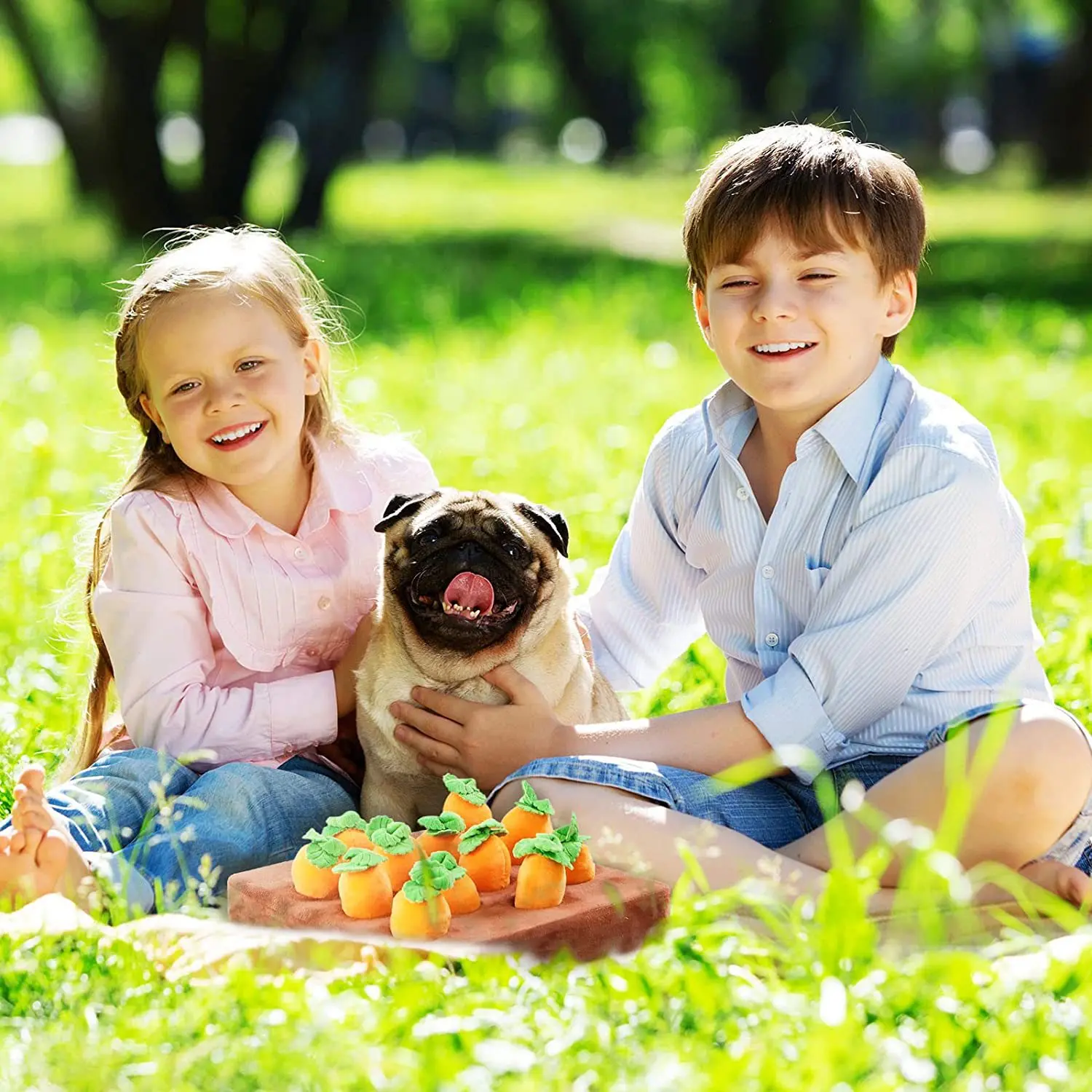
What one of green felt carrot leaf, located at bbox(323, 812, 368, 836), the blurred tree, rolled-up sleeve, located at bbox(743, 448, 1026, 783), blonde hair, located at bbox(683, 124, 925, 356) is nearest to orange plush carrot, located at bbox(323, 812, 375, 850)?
green felt carrot leaf, located at bbox(323, 812, 368, 836)

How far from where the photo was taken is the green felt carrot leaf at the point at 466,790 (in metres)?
3.05

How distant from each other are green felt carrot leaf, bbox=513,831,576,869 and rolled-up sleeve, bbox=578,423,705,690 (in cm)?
98

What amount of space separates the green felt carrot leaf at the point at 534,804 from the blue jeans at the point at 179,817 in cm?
56

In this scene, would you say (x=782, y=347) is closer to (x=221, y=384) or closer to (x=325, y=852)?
(x=221, y=384)

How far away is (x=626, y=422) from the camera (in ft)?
24.0

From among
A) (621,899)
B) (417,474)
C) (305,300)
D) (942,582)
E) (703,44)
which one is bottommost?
(621,899)

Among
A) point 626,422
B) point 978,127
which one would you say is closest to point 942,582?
point 626,422

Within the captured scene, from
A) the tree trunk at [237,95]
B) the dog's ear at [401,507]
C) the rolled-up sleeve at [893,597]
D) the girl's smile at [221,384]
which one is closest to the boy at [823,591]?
the rolled-up sleeve at [893,597]

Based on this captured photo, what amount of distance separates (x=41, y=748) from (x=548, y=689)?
133 cm

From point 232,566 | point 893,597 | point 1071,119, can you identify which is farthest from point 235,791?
point 1071,119

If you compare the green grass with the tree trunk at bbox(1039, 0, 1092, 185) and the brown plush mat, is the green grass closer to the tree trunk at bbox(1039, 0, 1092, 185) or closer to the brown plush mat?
the brown plush mat

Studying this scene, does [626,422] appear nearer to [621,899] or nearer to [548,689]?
[548,689]

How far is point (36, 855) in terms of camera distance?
293cm

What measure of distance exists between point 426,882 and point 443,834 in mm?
329
